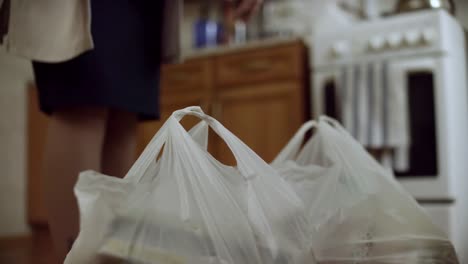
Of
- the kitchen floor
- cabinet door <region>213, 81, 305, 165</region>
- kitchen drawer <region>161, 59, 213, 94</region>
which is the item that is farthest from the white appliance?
the kitchen floor

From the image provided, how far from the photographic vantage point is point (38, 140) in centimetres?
244

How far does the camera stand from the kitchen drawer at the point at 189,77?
1.99 meters

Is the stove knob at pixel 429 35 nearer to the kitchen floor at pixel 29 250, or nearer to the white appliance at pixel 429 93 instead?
the white appliance at pixel 429 93

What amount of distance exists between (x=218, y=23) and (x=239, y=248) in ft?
6.37

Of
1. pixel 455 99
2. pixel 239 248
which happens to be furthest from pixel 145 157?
pixel 455 99

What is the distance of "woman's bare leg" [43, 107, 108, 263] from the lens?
0.72 m

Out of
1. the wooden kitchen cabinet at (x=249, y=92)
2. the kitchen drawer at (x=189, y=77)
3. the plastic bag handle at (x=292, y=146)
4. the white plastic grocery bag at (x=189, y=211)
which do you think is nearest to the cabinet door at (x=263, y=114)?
the wooden kitchen cabinet at (x=249, y=92)

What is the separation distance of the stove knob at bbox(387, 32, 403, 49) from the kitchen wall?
1.73 metres

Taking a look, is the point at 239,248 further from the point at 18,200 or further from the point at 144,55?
the point at 18,200

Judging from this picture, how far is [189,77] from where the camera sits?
2027mm

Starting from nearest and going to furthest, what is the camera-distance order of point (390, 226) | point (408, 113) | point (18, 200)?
point (390, 226) < point (408, 113) < point (18, 200)

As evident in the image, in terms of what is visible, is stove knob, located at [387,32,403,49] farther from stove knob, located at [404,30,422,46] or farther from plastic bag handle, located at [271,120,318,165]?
plastic bag handle, located at [271,120,318,165]

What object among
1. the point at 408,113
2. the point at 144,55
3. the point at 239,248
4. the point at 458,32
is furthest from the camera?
the point at 458,32

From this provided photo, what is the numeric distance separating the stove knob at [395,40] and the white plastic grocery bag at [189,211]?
1.08 metres
